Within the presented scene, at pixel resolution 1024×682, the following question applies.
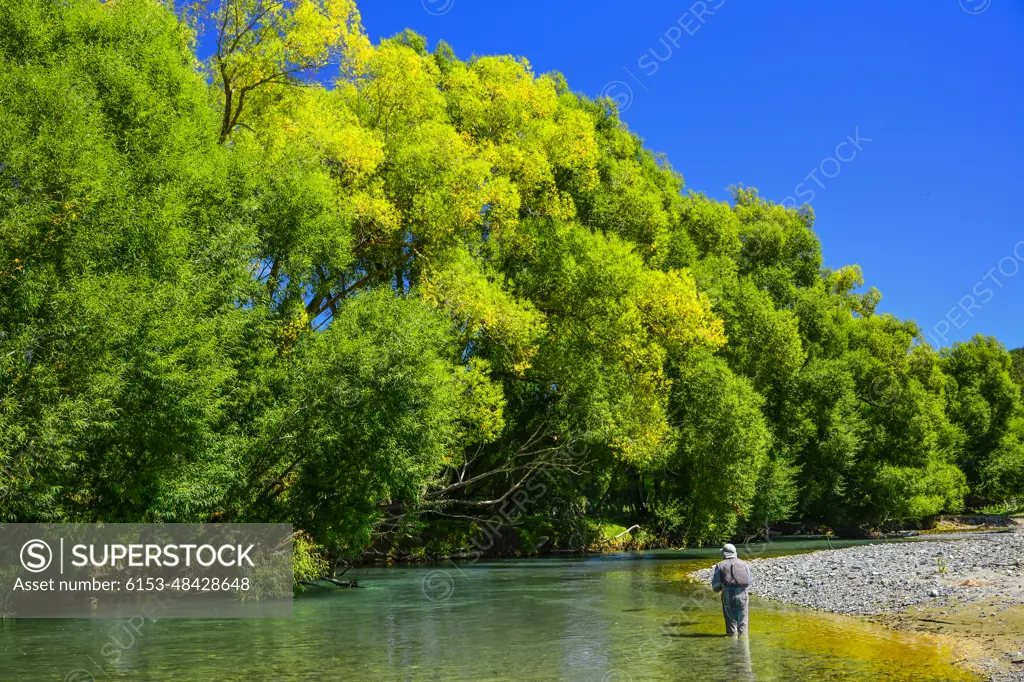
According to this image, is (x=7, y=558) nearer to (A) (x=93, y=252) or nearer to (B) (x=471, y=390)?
(A) (x=93, y=252)

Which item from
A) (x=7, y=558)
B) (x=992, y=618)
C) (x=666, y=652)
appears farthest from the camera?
(x=7, y=558)

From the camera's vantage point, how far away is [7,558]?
2036 cm

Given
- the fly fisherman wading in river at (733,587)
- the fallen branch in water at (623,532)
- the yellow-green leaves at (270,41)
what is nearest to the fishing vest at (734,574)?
the fly fisherman wading in river at (733,587)

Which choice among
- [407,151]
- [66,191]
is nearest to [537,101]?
[407,151]

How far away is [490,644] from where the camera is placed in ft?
58.5

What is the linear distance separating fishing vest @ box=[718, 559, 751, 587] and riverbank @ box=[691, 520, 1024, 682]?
3520 millimetres

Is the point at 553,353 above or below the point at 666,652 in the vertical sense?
above

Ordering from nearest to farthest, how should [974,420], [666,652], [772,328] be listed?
[666,652] < [772,328] < [974,420]

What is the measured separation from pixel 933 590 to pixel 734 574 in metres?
7.11

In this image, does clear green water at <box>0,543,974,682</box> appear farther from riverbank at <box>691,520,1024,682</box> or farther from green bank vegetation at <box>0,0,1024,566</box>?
green bank vegetation at <box>0,0,1024,566</box>

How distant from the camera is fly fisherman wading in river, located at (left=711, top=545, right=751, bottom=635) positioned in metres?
17.2

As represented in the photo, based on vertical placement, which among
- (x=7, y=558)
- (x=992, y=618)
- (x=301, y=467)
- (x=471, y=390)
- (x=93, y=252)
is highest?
(x=93, y=252)

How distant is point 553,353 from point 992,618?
2232 cm

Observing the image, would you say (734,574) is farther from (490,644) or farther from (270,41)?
(270,41)
